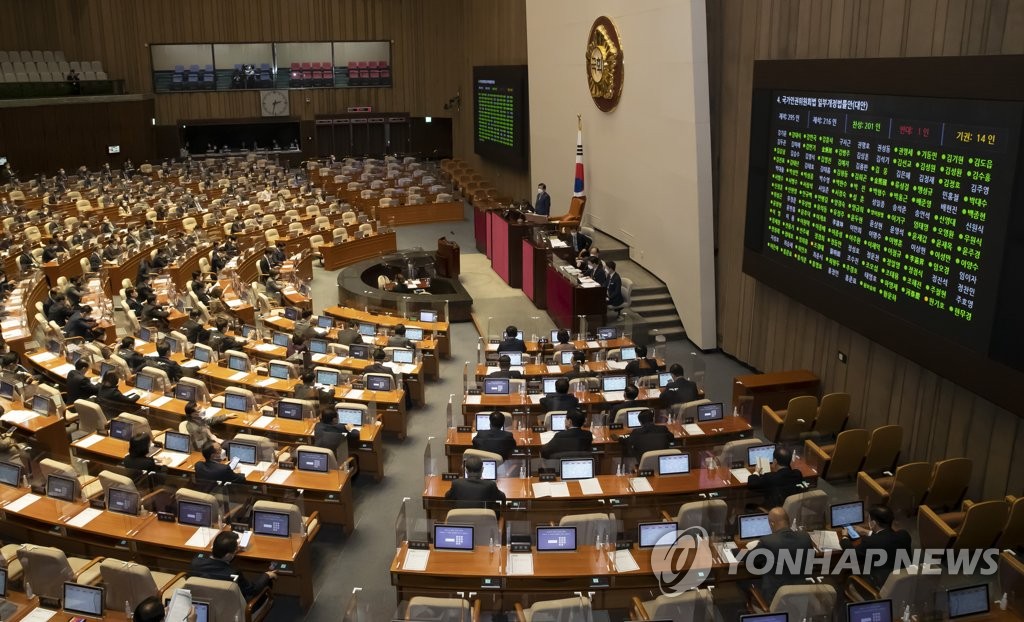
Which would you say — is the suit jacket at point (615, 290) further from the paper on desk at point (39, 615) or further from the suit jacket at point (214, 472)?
the paper on desk at point (39, 615)

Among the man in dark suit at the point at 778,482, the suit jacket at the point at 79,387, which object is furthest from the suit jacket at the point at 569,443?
the suit jacket at the point at 79,387

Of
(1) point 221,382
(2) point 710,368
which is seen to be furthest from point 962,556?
(1) point 221,382

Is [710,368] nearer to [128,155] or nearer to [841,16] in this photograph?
[841,16]

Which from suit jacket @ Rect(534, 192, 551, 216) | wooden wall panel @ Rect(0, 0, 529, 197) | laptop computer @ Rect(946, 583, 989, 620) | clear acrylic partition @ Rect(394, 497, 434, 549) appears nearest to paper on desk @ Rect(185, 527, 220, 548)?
clear acrylic partition @ Rect(394, 497, 434, 549)

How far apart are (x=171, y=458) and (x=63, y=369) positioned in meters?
4.26

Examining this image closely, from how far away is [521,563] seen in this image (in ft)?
24.0

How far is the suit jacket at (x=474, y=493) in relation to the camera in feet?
26.7

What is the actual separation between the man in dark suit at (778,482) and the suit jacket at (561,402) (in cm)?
263

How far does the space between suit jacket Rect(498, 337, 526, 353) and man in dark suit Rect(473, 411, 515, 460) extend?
3.99m

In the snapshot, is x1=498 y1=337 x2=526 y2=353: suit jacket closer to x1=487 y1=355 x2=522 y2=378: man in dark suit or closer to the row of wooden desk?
x1=487 y1=355 x2=522 y2=378: man in dark suit

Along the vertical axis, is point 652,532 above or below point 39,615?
above

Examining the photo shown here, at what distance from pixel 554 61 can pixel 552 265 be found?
779 centimetres

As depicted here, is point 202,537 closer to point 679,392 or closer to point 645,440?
point 645,440

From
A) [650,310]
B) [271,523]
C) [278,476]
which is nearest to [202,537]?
[271,523]
